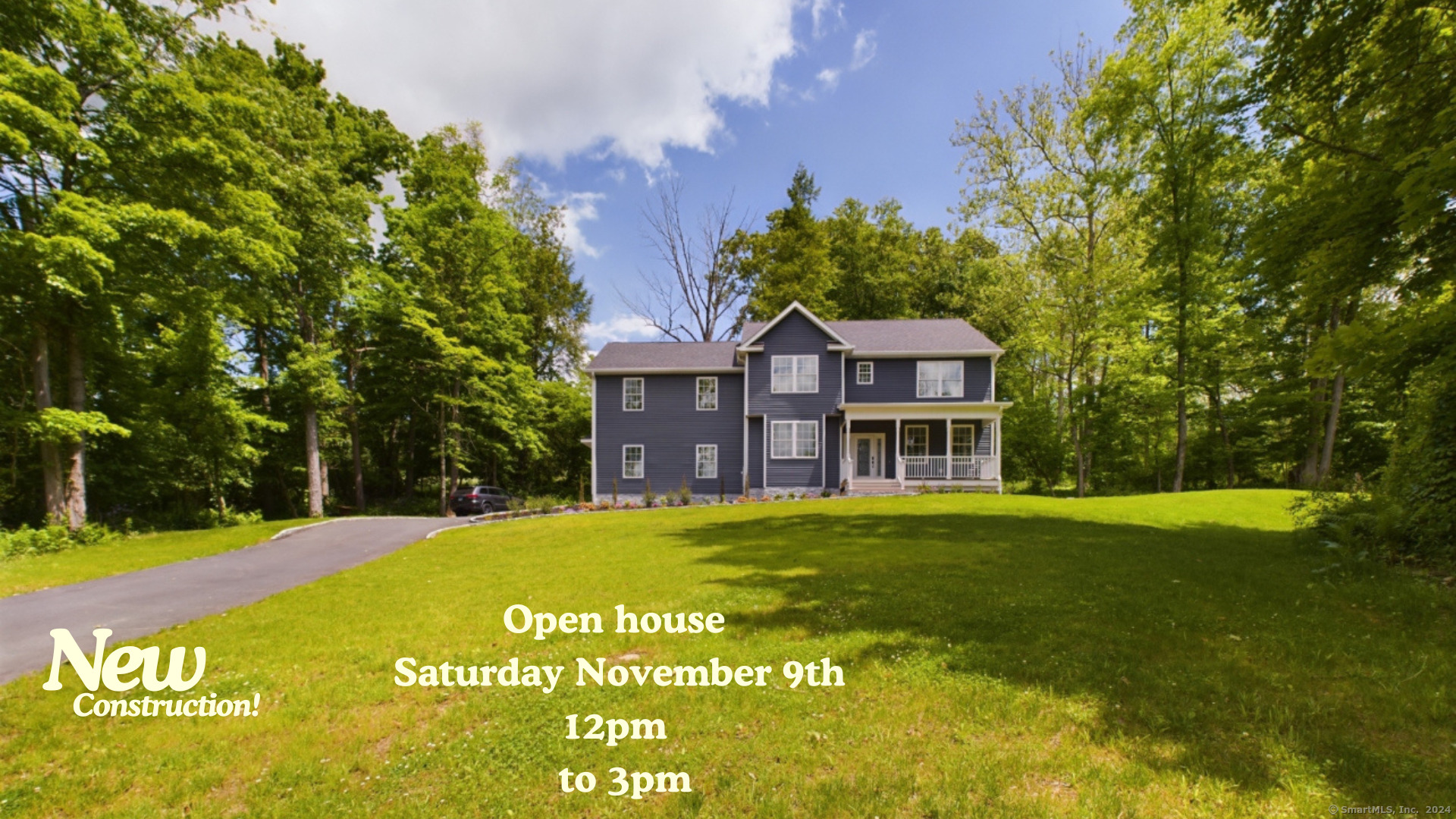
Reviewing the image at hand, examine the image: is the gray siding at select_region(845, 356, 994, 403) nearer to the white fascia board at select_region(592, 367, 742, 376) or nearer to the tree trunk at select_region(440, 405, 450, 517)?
the white fascia board at select_region(592, 367, 742, 376)

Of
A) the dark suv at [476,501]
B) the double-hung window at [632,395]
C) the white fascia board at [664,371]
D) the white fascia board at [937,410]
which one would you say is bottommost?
the dark suv at [476,501]

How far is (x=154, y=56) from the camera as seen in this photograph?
15812 mm

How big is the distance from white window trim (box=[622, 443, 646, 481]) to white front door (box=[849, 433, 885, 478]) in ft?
31.0

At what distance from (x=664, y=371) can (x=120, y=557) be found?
700 inches

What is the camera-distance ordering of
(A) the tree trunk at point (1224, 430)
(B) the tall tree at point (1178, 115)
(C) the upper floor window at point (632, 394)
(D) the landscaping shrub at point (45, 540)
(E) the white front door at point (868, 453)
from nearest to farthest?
(D) the landscaping shrub at point (45, 540), (B) the tall tree at point (1178, 115), (A) the tree trunk at point (1224, 430), (E) the white front door at point (868, 453), (C) the upper floor window at point (632, 394)

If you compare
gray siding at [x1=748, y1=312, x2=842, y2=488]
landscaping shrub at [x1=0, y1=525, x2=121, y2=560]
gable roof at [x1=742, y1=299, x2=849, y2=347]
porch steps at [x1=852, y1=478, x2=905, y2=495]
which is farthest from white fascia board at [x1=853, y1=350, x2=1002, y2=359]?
landscaping shrub at [x1=0, y1=525, x2=121, y2=560]

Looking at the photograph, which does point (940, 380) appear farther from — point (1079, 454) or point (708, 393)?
point (708, 393)

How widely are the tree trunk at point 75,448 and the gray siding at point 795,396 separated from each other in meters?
20.8

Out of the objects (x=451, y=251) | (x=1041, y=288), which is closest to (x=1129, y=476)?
(x=1041, y=288)

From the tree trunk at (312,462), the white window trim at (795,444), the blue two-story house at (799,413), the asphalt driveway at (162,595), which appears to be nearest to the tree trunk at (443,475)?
the tree trunk at (312,462)

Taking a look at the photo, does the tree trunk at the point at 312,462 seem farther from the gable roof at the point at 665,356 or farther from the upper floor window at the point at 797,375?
the upper floor window at the point at 797,375

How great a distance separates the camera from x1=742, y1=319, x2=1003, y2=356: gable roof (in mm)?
24406

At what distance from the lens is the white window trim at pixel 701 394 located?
84.0 ft

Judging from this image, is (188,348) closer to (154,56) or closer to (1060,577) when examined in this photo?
(154,56)
